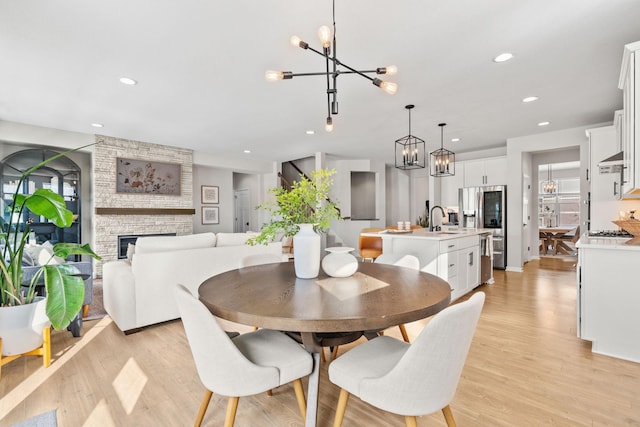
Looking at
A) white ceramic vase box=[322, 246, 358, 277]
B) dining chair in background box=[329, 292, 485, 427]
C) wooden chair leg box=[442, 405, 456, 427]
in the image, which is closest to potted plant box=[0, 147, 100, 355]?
white ceramic vase box=[322, 246, 358, 277]

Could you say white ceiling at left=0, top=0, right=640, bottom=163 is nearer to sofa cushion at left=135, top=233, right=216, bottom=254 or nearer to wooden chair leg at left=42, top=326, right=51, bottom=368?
sofa cushion at left=135, top=233, right=216, bottom=254

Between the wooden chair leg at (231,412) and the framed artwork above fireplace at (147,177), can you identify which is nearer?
the wooden chair leg at (231,412)

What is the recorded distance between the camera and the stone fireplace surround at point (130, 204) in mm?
5441

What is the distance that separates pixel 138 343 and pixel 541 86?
4834 millimetres

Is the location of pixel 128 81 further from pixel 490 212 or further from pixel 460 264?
pixel 490 212

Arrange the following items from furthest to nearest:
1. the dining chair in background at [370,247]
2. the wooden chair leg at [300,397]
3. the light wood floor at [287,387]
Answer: the dining chair in background at [370,247]
the light wood floor at [287,387]
the wooden chair leg at [300,397]

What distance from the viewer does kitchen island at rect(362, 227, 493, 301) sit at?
3309 mm

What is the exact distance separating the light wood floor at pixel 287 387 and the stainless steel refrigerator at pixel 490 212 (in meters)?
3.21

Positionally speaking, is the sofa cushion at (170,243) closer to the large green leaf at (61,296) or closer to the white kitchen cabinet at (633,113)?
the large green leaf at (61,296)

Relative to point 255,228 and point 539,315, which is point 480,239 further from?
point 255,228

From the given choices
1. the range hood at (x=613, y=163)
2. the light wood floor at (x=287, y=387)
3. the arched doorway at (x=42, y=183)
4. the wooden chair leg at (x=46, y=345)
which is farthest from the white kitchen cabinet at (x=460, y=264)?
the arched doorway at (x=42, y=183)

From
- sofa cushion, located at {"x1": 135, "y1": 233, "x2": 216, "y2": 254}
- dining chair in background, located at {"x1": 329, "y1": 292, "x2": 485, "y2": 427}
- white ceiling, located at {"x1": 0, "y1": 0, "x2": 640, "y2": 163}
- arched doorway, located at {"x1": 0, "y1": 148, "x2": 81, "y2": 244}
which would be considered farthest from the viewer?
arched doorway, located at {"x1": 0, "y1": 148, "x2": 81, "y2": 244}

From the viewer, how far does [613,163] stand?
2.63 metres

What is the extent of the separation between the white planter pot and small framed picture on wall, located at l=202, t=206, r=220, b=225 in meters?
5.61
